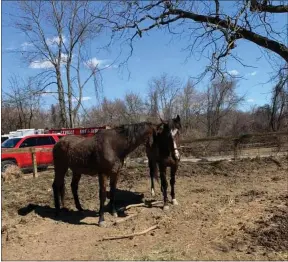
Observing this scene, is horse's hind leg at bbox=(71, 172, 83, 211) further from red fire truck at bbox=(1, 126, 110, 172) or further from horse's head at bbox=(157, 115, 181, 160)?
red fire truck at bbox=(1, 126, 110, 172)

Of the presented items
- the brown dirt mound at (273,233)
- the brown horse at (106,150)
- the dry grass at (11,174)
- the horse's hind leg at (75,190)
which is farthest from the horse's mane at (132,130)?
the dry grass at (11,174)

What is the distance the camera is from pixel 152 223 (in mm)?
7121

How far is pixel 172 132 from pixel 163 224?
2.02 metres

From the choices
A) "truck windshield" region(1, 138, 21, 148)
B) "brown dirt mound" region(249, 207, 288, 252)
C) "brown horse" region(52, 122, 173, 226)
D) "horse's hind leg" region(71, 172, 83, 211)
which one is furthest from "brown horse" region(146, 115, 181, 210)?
"truck windshield" region(1, 138, 21, 148)

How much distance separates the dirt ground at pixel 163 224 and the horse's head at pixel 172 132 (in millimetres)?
1262

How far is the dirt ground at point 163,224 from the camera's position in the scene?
5.52 meters

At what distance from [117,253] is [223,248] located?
5.08 feet

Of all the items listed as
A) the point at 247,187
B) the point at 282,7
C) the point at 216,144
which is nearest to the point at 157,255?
the point at 282,7

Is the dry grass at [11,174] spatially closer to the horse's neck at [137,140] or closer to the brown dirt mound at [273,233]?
the horse's neck at [137,140]

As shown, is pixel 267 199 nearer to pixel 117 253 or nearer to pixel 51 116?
pixel 117 253

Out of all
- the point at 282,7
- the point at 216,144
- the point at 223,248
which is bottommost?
the point at 223,248

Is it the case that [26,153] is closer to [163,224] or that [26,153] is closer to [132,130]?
[132,130]

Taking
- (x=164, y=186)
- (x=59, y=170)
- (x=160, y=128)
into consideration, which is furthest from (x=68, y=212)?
(x=160, y=128)

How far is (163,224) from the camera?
22.7ft
